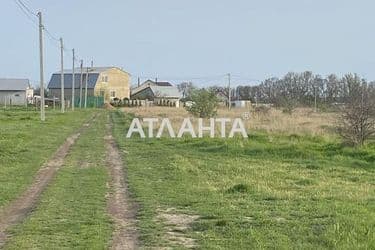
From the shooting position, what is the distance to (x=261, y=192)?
10.9 m

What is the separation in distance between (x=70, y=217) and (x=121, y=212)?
0.83 metres

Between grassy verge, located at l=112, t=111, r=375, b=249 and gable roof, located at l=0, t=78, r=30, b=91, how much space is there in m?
91.5

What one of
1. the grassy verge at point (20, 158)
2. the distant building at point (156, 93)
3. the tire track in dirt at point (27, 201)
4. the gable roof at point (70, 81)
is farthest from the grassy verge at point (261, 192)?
the distant building at point (156, 93)

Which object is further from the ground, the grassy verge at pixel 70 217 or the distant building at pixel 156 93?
the distant building at pixel 156 93

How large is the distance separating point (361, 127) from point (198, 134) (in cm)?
794

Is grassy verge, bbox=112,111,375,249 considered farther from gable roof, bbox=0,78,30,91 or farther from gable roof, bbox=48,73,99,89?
gable roof, bbox=48,73,99,89

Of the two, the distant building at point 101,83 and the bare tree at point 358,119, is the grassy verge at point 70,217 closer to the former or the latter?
the bare tree at point 358,119

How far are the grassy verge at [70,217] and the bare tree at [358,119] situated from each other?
10.7m

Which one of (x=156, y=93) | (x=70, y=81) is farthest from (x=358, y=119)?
(x=156, y=93)

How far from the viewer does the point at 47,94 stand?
396ft

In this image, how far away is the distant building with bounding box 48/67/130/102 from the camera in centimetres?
11569

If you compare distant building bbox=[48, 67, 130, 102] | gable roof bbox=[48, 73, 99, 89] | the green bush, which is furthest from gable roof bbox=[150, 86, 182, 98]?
the green bush

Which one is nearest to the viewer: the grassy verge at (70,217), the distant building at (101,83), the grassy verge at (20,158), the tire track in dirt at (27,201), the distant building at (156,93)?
the grassy verge at (70,217)

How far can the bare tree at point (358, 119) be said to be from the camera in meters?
21.1
